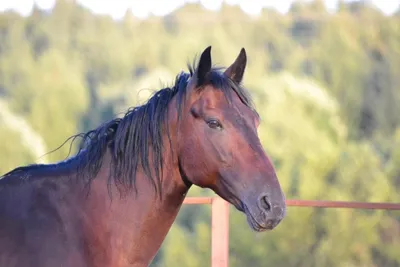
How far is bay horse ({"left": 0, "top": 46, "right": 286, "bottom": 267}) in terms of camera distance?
2.44m

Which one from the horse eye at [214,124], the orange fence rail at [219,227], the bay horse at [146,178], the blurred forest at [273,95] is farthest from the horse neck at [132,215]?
the blurred forest at [273,95]

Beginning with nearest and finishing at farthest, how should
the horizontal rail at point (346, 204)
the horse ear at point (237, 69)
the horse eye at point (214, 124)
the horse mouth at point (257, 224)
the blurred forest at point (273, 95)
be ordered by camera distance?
the horse mouth at point (257, 224), the horse eye at point (214, 124), the horse ear at point (237, 69), the horizontal rail at point (346, 204), the blurred forest at point (273, 95)

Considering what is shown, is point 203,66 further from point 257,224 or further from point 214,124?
point 257,224

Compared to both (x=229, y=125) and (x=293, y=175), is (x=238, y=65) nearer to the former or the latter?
(x=229, y=125)

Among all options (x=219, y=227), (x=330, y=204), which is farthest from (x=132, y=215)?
(x=330, y=204)

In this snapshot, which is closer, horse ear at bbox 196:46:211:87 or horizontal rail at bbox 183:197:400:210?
horse ear at bbox 196:46:211:87

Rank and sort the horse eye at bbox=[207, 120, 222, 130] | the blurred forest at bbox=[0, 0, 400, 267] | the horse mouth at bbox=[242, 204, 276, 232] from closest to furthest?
1. the horse mouth at bbox=[242, 204, 276, 232]
2. the horse eye at bbox=[207, 120, 222, 130]
3. the blurred forest at bbox=[0, 0, 400, 267]

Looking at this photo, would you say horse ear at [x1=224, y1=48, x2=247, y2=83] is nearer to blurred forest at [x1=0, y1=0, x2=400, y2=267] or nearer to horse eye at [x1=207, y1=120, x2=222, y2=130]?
→ horse eye at [x1=207, y1=120, x2=222, y2=130]

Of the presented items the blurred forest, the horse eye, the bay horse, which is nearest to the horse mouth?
the bay horse

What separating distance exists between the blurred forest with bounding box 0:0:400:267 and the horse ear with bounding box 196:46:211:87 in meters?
11.4

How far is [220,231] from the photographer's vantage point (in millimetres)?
4281

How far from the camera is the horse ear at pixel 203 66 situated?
2.56 metres

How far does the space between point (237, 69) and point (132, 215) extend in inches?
28.4

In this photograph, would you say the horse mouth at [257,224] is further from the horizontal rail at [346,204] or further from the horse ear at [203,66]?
the horizontal rail at [346,204]
